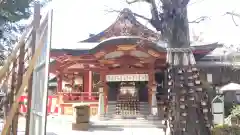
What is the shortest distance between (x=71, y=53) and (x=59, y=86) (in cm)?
494

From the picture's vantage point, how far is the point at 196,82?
225 inches

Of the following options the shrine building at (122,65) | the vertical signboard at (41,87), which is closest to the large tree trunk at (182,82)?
the vertical signboard at (41,87)

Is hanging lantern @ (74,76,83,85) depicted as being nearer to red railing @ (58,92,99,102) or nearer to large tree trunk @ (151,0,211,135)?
red railing @ (58,92,99,102)

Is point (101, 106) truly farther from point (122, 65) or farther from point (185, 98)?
point (185, 98)

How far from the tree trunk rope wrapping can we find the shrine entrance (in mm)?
7811

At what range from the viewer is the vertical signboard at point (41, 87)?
188 centimetres

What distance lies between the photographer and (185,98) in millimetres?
5594

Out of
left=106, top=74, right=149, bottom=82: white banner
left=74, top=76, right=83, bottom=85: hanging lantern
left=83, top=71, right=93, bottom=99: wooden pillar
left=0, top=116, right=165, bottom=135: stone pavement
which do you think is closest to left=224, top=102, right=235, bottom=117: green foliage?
left=0, top=116, right=165, bottom=135: stone pavement

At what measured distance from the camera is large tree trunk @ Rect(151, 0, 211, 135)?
5.56 metres

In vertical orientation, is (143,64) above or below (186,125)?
above

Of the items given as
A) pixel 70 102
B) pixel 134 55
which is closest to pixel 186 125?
pixel 134 55

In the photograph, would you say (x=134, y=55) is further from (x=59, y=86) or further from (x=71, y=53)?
(x=59, y=86)

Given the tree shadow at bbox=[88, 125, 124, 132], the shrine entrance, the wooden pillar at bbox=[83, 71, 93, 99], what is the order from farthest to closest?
the wooden pillar at bbox=[83, 71, 93, 99]
the shrine entrance
the tree shadow at bbox=[88, 125, 124, 132]

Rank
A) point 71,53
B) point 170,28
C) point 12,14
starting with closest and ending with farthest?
point 170,28, point 12,14, point 71,53
